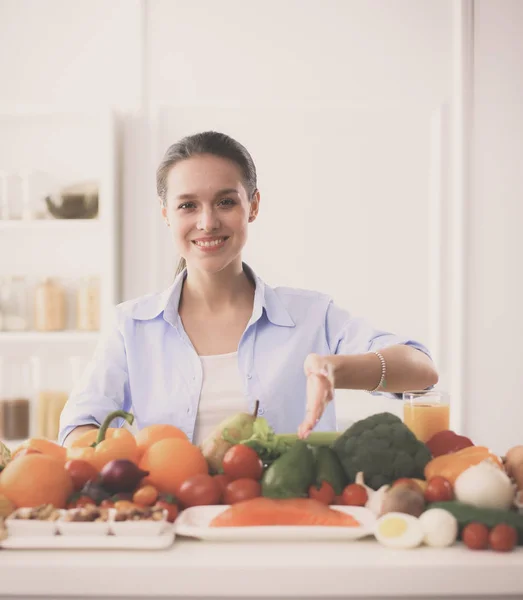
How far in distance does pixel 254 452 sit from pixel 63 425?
751 millimetres

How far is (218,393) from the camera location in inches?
76.0

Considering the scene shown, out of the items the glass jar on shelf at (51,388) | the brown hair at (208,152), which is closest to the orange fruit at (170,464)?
the brown hair at (208,152)

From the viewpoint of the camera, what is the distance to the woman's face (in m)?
1.89

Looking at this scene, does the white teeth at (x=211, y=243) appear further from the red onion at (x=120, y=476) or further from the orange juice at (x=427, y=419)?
the red onion at (x=120, y=476)

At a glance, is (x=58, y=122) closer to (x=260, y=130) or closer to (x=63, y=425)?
(x=260, y=130)

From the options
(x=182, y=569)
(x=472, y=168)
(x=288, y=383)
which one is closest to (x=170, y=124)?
(x=472, y=168)

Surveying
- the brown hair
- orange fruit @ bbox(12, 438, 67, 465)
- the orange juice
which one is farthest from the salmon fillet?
the brown hair

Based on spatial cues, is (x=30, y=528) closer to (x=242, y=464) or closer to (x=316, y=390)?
(x=242, y=464)

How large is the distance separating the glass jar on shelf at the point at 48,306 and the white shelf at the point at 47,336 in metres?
0.03

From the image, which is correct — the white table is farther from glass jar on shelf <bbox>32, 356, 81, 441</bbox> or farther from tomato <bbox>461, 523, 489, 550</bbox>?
glass jar on shelf <bbox>32, 356, 81, 441</bbox>

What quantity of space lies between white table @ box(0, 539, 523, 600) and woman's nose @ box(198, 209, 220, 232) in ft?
3.41

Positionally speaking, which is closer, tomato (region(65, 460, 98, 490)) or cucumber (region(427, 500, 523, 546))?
cucumber (region(427, 500, 523, 546))

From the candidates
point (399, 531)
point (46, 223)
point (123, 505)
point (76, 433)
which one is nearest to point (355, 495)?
point (399, 531)

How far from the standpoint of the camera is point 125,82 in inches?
137
